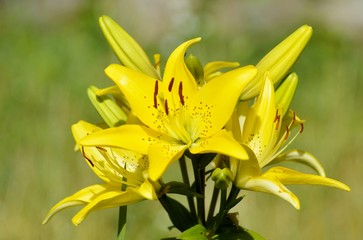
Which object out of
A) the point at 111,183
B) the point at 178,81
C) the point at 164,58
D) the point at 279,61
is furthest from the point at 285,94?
the point at 164,58

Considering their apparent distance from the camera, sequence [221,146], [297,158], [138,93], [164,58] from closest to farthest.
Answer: [221,146]
[138,93]
[297,158]
[164,58]

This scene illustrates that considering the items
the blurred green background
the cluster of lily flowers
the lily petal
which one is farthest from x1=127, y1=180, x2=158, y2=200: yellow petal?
the blurred green background

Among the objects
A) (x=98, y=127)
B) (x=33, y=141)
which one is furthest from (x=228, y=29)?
(x=98, y=127)

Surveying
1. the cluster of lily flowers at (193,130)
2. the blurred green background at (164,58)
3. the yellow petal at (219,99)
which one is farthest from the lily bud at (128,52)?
the blurred green background at (164,58)

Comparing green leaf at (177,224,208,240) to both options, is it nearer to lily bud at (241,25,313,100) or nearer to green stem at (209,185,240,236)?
green stem at (209,185,240,236)

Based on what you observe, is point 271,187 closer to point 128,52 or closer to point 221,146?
point 221,146

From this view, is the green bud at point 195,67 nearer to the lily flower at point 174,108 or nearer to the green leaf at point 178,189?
the lily flower at point 174,108
